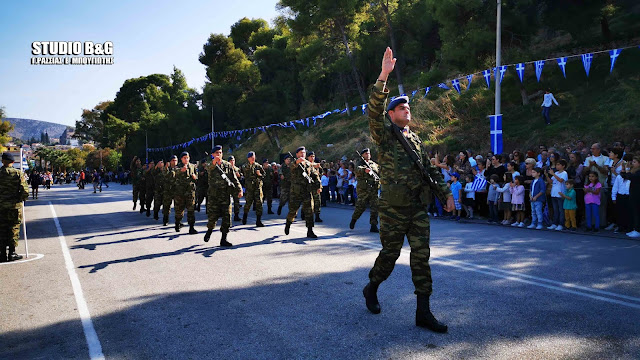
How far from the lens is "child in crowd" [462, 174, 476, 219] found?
13027mm

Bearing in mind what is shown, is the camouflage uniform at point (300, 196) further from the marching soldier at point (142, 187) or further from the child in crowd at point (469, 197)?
the marching soldier at point (142, 187)

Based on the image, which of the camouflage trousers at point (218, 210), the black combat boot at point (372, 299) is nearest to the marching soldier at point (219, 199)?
the camouflage trousers at point (218, 210)

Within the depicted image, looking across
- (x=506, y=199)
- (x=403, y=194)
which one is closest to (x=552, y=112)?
(x=506, y=199)

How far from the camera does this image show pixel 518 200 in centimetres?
1132

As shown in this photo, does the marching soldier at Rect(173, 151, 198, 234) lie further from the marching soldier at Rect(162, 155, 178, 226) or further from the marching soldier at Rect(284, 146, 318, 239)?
the marching soldier at Rect(284, 146, 318, 239)

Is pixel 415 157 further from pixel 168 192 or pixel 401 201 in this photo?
pixel 168 192

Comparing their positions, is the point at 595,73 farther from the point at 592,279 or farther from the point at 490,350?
the point at 490,350

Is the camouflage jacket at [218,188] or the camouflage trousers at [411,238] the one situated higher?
the camouflage jacket at [218,188]

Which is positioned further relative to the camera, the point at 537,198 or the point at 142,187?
the point at 142,187

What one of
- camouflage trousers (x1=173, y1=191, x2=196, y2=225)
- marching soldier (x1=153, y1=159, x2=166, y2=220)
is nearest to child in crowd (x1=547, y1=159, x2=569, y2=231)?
camouflage trousers (x1=173, y1=191, x2=196, y2=225)

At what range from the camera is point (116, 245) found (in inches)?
372

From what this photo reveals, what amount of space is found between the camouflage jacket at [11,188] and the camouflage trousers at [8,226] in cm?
12

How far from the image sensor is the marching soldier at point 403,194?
418 centimetres

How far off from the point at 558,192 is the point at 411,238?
7732 mm
